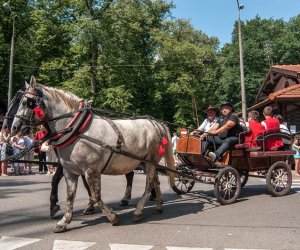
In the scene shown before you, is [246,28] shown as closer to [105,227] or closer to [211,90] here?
[211,90]

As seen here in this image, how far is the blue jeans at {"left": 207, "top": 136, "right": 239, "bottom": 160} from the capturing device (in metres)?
8.87

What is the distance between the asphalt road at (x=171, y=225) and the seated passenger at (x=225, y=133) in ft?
3.45

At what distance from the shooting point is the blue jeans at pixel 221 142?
29.1ft

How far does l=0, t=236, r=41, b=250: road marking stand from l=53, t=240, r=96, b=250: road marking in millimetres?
401

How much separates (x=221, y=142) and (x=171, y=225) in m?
2.72

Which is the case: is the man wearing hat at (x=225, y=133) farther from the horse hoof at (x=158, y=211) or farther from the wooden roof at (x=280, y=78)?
the wooden roof at (x=280, y=78)

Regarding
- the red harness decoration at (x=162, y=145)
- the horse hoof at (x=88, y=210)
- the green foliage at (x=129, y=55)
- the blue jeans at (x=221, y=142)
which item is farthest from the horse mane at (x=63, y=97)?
the green foliage at (x=129, y=55)

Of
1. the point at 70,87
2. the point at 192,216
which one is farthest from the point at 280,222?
the point at 70,87

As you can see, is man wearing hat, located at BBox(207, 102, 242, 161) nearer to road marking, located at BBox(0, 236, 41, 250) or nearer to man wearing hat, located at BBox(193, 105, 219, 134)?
man wearing hat, located at BBox(193, 105, 219, 134)

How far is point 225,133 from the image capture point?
9.10 metres

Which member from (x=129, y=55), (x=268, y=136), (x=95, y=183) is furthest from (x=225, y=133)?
(x=129, y=55)

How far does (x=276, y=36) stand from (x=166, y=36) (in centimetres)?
1405

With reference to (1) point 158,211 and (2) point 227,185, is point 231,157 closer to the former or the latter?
(2) point 227,185

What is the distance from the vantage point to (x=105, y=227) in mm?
6859
